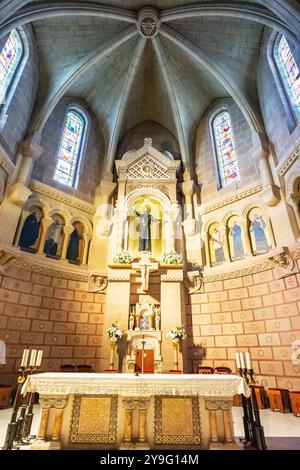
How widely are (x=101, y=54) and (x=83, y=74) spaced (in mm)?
1525

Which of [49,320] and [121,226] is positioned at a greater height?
[121,226]

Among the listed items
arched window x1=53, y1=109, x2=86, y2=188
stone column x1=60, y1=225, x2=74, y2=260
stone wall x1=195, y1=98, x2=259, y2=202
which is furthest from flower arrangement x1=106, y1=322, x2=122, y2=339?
stone wall x1=195, y1=98, x2=259, y2=202

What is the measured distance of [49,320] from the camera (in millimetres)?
10219

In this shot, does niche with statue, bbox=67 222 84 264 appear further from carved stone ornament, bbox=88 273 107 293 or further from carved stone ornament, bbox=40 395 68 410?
carved stone ornament, bbox=40 395 68 410

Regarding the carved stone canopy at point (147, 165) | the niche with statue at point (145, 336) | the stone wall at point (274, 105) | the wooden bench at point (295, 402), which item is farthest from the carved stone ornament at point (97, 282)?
the stone wall at point (274, 105)

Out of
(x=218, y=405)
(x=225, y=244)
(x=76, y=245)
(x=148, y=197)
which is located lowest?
(x=218, y=405)

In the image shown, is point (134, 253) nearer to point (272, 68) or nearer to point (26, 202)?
point (26, 202)

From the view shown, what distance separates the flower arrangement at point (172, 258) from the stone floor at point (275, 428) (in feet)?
18.5

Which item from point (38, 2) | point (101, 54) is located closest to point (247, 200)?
point (101, 54)

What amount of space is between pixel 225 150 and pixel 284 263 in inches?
281

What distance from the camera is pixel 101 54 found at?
13016 mm

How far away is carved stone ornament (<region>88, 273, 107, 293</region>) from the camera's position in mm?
11625

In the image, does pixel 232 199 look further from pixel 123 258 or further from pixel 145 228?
pixel 123 258

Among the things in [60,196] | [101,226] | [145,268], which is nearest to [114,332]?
[145,268]
